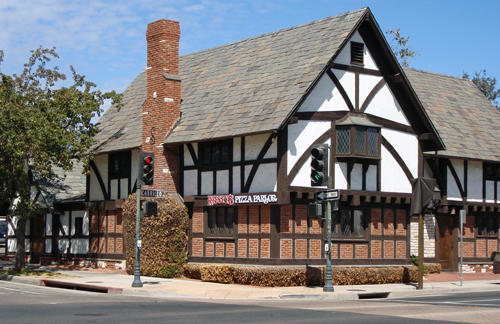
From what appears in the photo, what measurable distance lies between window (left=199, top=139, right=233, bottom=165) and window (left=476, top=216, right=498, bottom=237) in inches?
546

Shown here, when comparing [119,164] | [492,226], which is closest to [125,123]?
[119,164]

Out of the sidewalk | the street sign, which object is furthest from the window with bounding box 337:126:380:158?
the sidewalk

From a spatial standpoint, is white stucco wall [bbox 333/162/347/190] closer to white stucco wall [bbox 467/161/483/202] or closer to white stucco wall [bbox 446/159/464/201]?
white stucco wall [bbox 446/159/464/201]

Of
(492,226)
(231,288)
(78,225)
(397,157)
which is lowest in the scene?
(231,288)

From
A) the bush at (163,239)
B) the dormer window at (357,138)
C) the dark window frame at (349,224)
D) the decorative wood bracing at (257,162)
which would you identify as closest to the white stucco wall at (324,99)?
the dormer window at (357,138)

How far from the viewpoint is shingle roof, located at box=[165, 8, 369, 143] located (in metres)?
24.8

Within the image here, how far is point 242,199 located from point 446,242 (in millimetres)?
12390

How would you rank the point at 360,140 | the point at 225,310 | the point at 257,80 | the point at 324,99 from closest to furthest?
1. the point at 225,310
2. the point at 324,99
3. the point at 360,140
4. the point at 257,80

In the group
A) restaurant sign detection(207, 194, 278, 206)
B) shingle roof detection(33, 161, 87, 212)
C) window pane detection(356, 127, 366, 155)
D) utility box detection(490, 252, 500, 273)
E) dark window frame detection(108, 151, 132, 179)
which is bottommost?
utility box detection(490, 252, 500, 273)

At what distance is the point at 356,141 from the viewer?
25.7 meters

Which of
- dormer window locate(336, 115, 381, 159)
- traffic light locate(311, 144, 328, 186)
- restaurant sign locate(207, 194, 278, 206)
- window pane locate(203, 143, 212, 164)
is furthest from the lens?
window pane locate(203, 143, 212, 164)

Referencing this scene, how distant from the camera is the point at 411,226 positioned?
93.4 feet

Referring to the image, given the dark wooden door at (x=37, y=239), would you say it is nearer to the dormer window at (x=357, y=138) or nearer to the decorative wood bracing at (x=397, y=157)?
the dormer window at (x=357, y=138)

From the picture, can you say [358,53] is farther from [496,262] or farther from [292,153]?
[496,262]
